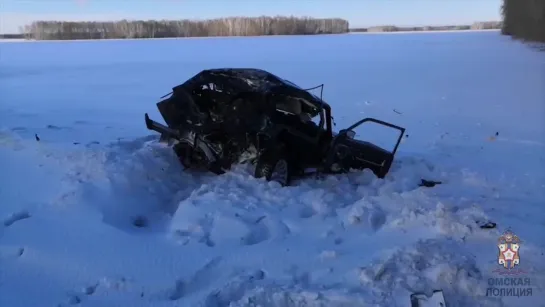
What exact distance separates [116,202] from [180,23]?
3259cm

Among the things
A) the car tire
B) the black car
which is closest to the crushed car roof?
the black car

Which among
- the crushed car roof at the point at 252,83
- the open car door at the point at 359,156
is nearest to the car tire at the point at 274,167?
the open car door at the point at 359,156

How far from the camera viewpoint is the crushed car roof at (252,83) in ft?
24.2

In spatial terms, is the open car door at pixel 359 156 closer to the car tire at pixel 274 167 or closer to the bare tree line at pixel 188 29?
the car tire at pixel 274 167

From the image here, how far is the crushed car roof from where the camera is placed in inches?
290

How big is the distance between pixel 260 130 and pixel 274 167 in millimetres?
543

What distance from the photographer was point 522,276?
4.30 m

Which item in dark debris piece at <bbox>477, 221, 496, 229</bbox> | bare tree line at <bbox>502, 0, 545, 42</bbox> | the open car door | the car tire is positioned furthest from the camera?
bare tree line at <bbox>502, 0, 545, 42</bbox>

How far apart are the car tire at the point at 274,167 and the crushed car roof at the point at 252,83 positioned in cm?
87

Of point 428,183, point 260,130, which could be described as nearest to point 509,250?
point 428,183

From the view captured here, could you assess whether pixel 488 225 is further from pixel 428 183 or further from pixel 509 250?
pixel 428 183

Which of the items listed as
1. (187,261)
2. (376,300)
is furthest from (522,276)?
(187,261)

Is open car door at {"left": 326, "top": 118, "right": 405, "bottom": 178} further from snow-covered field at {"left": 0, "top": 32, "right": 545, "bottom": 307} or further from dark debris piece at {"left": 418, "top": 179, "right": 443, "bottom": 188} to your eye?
dark debris piece at {"left": 418, "top": 179, "right": 443, "bottom": 188}

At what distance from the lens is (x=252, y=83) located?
7.56 meters
